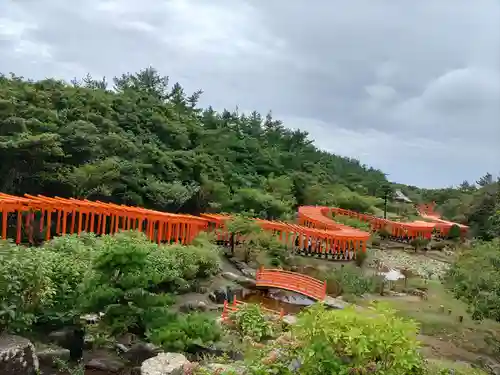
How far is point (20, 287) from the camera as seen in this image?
8.35m

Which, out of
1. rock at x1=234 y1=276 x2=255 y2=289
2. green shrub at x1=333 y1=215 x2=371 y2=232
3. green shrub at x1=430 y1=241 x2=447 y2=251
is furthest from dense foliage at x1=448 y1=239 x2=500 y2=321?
green shrub at x1=430 y1=241 x2=447 y2=251

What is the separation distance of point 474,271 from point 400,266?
12260mm

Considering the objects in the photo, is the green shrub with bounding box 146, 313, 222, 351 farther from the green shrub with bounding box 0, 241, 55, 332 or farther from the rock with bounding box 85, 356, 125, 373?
the green shrub with bounding box 0, 241, 55, 332

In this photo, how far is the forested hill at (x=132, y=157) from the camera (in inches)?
809

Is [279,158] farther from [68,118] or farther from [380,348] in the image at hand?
[380,348]

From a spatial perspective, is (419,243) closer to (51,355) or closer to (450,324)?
(450,324)

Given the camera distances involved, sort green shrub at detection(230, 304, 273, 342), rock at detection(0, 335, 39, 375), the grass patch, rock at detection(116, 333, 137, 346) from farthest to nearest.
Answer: the grass patch, green shrub at detection(230, 304, 273, 342), rock at detection(116, 333, 137, 346), rock at detection(0, 335, 39, 375)

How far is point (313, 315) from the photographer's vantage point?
6.16m

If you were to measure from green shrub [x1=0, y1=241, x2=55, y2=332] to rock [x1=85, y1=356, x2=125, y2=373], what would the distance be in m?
1.60

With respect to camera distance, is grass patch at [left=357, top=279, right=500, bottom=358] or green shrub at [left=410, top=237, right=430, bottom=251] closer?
grass patch at [left=357, top=279, right=500, bottom=358]

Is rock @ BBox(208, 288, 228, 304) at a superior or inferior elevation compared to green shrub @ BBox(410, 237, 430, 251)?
inferior

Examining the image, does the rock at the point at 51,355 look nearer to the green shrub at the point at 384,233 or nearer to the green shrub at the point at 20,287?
the green shrub at the point at 20,287

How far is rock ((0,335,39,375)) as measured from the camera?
767 cm

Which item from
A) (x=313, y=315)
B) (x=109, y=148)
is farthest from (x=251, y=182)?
(x=313, y=315)
